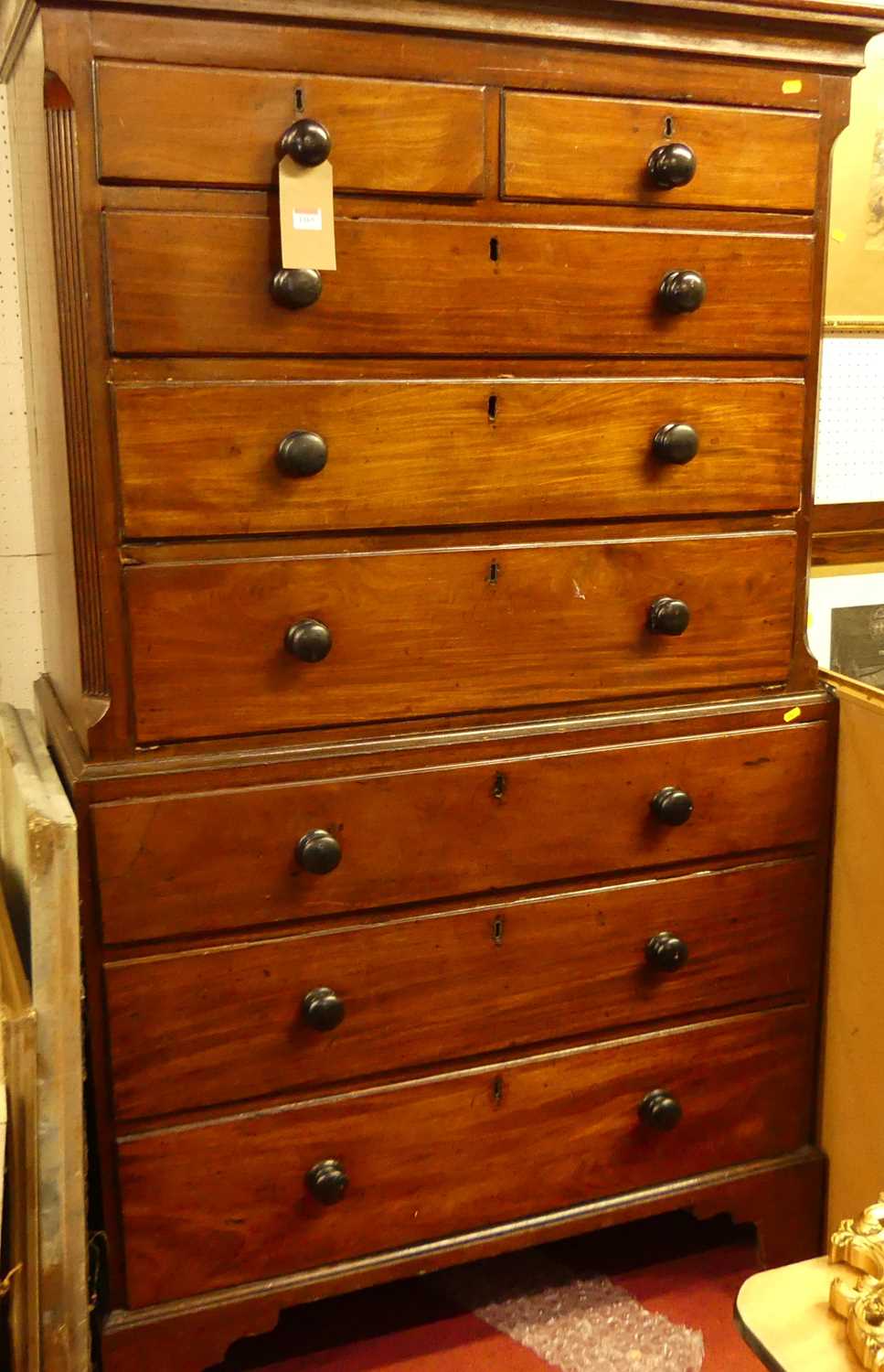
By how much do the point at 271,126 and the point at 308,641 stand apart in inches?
23.4

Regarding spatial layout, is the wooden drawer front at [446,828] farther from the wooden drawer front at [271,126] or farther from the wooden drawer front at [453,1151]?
the wooden drawer front at [271,126]

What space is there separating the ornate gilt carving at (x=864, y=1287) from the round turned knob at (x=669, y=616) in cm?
76

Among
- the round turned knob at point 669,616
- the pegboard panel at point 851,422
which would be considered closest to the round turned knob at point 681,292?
the round turned knob at point 669,616

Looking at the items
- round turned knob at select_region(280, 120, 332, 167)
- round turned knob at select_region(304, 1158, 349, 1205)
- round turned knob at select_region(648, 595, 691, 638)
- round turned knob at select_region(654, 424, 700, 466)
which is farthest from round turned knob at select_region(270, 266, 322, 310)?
round turned knob at select_region(304, 1158, 349, 1205)

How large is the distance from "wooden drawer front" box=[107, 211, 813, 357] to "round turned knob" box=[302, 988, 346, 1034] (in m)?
0.82

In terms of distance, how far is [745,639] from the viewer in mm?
1826

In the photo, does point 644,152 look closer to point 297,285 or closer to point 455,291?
point 455,291

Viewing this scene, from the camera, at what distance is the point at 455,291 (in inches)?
62.0

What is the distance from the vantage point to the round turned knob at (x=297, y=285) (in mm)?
1466

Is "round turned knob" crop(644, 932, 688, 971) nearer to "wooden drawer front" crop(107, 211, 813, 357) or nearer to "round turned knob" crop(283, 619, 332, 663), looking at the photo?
"round turned knob" crop(283, 619, 332, 663)

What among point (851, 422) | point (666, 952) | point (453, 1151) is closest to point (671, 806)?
point (666, 952)

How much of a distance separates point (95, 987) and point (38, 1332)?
0.42 meters

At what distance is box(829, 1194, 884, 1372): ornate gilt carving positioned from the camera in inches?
45.3

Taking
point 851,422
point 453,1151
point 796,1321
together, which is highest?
point 851,422
